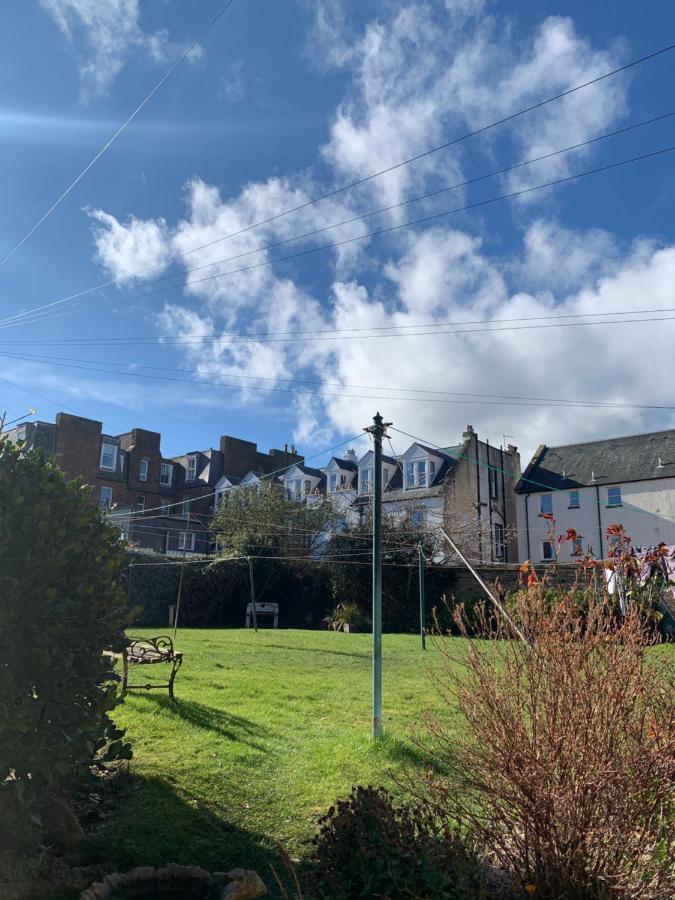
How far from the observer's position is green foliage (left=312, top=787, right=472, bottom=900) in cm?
299

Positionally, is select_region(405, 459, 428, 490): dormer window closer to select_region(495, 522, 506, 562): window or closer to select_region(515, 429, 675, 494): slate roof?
select_region(495, 522, 506, 562): window

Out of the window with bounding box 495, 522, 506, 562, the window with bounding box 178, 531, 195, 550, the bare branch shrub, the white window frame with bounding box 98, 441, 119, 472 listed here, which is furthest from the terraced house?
the bare branch shrub

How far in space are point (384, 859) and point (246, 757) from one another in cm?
343

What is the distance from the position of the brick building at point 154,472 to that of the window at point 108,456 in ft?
0.20

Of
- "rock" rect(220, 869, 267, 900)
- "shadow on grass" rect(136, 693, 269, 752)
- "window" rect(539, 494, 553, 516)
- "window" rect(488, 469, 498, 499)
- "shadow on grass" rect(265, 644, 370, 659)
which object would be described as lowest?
"rock" rect(220, 869, 267, 900)

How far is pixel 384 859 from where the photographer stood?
10.1 ft

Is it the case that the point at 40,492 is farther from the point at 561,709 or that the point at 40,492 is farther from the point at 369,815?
the point at 561,709

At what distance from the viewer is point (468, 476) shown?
36.7 meters

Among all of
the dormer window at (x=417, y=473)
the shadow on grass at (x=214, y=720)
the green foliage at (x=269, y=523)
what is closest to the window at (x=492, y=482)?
the dormer window at (x=417, y=473)

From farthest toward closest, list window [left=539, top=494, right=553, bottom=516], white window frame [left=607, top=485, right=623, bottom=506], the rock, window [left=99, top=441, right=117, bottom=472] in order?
1. window [left=99, top=441, right=117, bottom=472]
2. window [left=539, top=494, right=553, bottom=516]
3. white window frame [left=607, top=485, right=623, bottom=506]
4. the rock

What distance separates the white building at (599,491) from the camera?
32.3 meters

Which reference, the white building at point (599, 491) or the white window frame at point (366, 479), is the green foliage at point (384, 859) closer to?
the white building at point (599, 491)

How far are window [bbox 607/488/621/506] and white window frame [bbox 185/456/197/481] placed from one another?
26.6 meters

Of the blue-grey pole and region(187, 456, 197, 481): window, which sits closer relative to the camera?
the blue-grey pole
